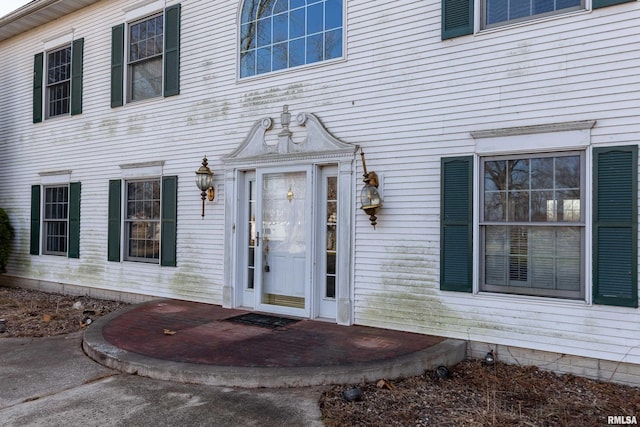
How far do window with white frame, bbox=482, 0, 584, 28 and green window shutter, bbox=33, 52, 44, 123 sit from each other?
9204 mm

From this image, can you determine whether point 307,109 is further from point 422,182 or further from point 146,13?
point 146,13

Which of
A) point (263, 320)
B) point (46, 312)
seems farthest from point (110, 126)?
point (263, 320)

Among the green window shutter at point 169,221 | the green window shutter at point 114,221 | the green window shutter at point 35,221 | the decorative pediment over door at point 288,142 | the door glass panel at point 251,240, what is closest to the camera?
the decorative pediment over door at point 288,142

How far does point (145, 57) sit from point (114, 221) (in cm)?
301

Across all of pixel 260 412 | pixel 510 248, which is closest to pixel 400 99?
pixel 510 248

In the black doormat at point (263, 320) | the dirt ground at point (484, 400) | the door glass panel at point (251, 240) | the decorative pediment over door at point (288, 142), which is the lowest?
the dirt ground at point (484, 400)

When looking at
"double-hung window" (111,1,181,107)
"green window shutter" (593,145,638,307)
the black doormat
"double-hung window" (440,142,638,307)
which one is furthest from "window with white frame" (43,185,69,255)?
"green window shutter" (593,145,638,307)

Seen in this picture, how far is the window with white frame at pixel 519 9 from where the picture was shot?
4.58 meters

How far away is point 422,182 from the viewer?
5273 mm

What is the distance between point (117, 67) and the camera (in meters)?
8.40

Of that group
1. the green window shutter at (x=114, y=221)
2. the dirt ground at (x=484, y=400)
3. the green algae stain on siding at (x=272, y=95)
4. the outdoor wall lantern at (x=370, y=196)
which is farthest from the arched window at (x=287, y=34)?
the dirt ground at (x=484, y=400)

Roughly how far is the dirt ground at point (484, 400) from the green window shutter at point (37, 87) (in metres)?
9.35

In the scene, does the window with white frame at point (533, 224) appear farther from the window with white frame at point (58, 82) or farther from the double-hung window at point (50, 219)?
the window with white frame at point (58, 82)

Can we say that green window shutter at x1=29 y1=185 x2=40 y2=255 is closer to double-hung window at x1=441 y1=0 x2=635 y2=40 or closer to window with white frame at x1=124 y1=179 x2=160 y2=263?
window with white frame at x1=124 y1=179 x2=160 y2=263
